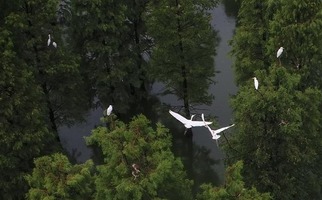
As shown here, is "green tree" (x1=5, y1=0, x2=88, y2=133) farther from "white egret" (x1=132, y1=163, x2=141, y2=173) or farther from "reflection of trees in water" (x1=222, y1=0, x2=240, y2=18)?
"reflection of trees in water" (x1=222, y1=0, x2=240, y2=18)

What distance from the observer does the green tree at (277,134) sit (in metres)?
15.7

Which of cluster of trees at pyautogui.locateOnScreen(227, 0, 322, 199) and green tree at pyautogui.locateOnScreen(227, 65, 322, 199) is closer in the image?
green tree at pyautogui.locateOnScreen(227, 65, 322, 199)

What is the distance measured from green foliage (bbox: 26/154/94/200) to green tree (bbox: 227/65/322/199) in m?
5.97

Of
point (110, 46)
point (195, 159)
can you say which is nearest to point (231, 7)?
point (195, 159)

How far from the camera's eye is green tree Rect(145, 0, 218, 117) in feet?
75.3

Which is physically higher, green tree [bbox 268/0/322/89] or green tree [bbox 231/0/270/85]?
green tree [bbox 231/0/270/85]

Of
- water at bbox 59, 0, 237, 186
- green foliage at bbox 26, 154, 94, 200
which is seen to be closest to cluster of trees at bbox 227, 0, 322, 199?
green foliage at bbox 26, 154, 94, 200

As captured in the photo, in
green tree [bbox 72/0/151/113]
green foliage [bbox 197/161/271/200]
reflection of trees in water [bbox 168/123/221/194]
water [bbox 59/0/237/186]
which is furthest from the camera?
water [bbox 59/0/237/186]

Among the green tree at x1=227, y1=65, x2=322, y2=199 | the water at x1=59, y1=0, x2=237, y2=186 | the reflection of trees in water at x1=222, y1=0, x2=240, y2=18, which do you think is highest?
the reflection of trees in water at x1=222, y1=0, x2=240, y2=18

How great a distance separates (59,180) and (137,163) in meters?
2.47

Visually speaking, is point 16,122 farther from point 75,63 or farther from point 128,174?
point 128,174

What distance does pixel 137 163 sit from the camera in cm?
1312

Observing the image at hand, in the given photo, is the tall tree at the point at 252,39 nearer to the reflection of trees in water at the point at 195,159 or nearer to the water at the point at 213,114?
the water at the point at 213,114

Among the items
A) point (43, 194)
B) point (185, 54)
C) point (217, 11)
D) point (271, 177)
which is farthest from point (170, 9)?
point (217, 11)
